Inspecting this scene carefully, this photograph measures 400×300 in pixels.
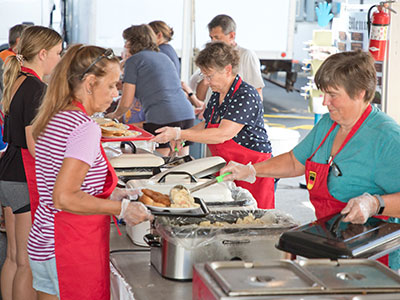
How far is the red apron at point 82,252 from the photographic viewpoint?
1998mm

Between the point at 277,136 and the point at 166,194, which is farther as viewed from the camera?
the point at 277,136

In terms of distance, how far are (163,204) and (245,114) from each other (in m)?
1.23

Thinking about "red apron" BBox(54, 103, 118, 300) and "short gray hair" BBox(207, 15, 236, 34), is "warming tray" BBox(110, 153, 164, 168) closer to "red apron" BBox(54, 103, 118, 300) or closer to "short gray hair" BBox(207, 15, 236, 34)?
"red apron" BBox(54, 103, 118, 300)

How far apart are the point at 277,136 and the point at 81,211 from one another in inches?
173

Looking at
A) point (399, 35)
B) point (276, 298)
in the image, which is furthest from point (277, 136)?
point (276, 298)

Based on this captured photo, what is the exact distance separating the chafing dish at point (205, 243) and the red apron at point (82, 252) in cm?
21

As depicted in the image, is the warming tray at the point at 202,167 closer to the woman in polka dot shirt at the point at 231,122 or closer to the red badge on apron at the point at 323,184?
the woman in polka dot shirt at the point at 231,122

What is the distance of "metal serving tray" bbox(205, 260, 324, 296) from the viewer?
4.25ft

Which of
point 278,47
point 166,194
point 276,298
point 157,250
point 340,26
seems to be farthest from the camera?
point 278,47

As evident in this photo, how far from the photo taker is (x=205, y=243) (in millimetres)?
1899

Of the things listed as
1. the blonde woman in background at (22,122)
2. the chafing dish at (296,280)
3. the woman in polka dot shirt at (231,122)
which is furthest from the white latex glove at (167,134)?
the chafing dish at (296,280)

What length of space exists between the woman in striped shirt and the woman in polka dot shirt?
46.0 inches

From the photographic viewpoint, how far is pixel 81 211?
1.89 m

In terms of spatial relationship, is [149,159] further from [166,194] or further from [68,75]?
[68,75]
